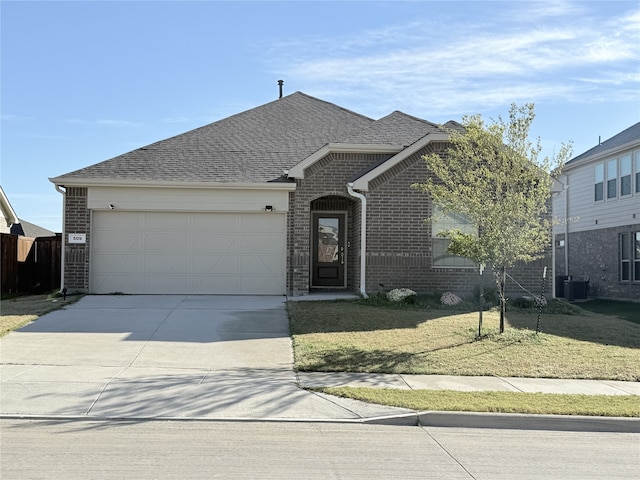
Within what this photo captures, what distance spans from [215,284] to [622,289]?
1344 centimetres

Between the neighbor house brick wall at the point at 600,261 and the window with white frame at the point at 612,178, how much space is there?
1.24 metres

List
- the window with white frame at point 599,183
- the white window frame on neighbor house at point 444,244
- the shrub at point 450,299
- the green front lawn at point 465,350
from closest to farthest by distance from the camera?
the green front lawn at point 465,350 → the shrub at point 450,299 → the white window frame on neighbor house at point 444,244 → the window with white frame at point 599,183

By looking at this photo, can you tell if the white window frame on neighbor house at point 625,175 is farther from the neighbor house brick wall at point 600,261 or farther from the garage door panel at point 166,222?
the garage door panel at point 166,222

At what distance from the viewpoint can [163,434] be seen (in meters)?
6.32

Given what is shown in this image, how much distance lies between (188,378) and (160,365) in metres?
1.01

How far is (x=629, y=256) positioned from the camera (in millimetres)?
20625

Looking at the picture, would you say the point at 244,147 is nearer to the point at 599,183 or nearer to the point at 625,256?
the point at 599,183

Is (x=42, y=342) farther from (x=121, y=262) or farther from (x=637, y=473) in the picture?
(x=637, y=473)

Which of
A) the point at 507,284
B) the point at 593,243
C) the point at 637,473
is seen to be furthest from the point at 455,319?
the point at 593,243

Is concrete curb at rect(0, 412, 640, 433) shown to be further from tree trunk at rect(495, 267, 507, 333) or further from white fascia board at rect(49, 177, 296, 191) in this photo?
white fascia board at rect(49, 177, 296, 191)

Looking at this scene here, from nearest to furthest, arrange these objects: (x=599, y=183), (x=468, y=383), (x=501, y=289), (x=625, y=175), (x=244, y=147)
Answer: (x=468, y=383) → (x=501, y=289) → (x=244, y=147) → (x=625, y=175) → (x=599, y=183)

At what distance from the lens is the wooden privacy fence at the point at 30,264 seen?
18391mm

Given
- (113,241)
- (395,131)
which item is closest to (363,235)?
(395,131)

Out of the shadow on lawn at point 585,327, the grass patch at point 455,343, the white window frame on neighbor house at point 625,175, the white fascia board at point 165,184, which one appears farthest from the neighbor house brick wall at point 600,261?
the white fascia board at point 165,184
